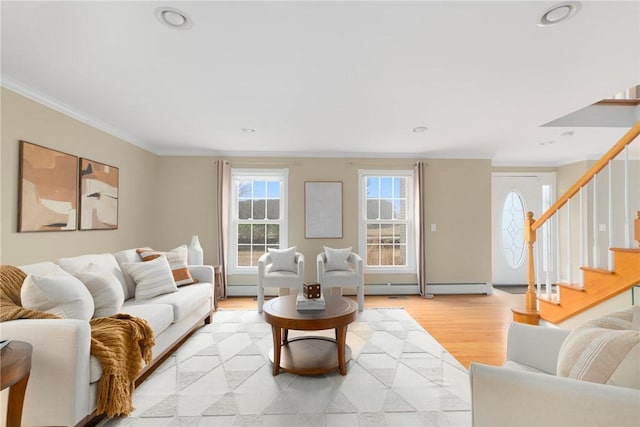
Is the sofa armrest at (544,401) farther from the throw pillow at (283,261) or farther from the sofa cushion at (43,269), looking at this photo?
the throw pillow at (283,261)

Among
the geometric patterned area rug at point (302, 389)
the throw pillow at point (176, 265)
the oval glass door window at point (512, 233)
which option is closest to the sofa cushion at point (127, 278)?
the throw pillow at point (176, 265)

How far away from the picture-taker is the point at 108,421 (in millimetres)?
1883

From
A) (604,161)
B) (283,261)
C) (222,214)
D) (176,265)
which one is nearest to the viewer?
(604,161)

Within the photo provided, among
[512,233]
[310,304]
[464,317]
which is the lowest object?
[464,317]

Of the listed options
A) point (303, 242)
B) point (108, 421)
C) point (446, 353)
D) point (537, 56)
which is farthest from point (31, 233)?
point (537, 56)

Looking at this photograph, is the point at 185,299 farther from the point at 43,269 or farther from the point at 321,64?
the point at 321,64

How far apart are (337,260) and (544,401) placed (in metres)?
3.64

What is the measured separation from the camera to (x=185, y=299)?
2.94 metres

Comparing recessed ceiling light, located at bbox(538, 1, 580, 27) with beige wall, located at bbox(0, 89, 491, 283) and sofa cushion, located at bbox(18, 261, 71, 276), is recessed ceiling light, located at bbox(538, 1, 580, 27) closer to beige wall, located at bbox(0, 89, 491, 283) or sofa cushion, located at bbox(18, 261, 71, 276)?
beige wall, located at bbox(0, 89, 491, 283)

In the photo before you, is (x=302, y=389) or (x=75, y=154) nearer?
(x=302, y=389)

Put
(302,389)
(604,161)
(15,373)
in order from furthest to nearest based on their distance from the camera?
(604,161) < (302,389) < (15,373)

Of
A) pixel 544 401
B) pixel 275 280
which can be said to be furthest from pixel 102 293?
pixel 544 401

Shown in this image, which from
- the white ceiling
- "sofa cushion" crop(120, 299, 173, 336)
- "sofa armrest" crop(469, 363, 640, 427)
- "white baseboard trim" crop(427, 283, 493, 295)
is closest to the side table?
"sofa cushion" crop(120, 299, 173, 336)

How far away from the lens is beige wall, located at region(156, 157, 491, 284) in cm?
511
